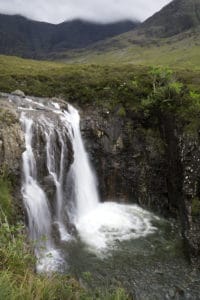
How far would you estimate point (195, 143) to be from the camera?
26.4m

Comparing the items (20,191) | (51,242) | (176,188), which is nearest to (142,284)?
(51,242)

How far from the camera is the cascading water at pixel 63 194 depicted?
74.5 ft

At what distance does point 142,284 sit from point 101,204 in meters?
10.9

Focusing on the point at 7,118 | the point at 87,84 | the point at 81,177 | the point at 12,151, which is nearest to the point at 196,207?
the point at 81,177

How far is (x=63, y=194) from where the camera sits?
2622 centimetres

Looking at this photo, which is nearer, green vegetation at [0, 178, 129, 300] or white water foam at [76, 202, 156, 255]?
green vegetation at [0, 178, 129, 300]

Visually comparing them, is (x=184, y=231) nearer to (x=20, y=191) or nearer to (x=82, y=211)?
(x=82, y=211)

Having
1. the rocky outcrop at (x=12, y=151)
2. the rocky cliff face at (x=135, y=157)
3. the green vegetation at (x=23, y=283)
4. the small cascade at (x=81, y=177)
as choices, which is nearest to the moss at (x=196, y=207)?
the rocky cliff face at (x=135, y=157)

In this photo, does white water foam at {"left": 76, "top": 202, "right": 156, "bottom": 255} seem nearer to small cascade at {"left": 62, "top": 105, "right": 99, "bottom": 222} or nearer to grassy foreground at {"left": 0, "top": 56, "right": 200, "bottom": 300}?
small cascade at {"left": 62, "top": 105, "right": 99, "bottom": 222}

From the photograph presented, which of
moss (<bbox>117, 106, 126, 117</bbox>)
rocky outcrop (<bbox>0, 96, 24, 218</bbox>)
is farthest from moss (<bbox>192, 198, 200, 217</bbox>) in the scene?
rocky outcrop (<bbox>0, 96, 24, 218</bbox>)

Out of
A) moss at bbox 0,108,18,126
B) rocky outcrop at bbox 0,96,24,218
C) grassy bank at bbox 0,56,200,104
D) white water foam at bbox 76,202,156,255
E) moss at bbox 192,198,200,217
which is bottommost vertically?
white water foam at bbox 76,202,156,255

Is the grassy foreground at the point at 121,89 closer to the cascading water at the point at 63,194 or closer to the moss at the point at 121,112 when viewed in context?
the moss at the point at 121,112

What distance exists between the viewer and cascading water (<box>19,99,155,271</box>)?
22703 mm

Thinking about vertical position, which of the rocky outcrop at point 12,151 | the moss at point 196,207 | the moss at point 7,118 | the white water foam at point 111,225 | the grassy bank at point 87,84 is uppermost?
the grassy bank at point 87,84
